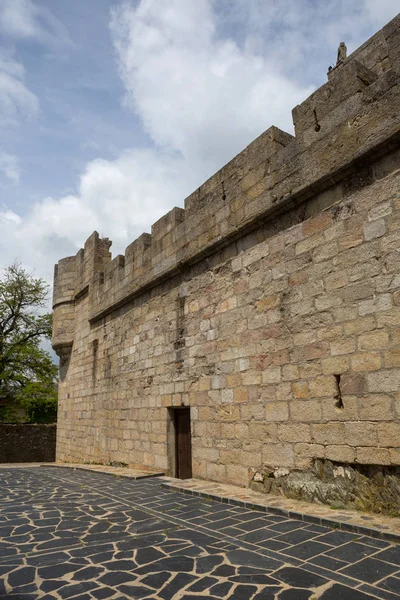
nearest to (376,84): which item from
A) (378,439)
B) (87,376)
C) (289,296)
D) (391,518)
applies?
(289,296)

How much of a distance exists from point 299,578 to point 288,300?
2.96 m

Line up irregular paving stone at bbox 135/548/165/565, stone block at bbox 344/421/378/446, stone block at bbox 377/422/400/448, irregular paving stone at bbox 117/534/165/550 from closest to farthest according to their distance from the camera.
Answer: irregular paving stone at bbox 135/548/165/565
irregular paving stone at bbox 117/534/165/550
stone block at bbox 377/422/400/448
stone block at bbox 344/421/378/446

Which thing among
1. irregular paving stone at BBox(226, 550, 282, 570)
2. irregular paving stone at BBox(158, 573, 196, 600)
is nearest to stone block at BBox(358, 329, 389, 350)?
irregular paving stone at BBox(226, 550, 282, 570)

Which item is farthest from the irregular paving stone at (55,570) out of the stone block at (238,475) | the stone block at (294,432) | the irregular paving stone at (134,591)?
the stone block at (238,475)

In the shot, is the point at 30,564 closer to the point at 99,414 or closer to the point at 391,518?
the point at 391,518

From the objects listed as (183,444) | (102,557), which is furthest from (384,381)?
(183,444)

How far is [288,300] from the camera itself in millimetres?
5078

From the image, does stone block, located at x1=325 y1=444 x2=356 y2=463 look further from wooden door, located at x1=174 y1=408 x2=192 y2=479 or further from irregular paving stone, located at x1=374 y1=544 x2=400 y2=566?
wooden door, located at x1=174 y1=408 x2=192 y2=479

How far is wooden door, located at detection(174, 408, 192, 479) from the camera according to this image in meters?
6.91

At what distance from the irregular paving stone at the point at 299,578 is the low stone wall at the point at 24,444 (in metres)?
16.9

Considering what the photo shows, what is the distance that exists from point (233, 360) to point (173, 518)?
2.12 meters

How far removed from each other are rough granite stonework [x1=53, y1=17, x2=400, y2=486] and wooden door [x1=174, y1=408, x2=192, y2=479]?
0.16 metres

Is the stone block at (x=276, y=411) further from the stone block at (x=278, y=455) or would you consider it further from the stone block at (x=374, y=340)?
the stone block at (x=374, y=340)

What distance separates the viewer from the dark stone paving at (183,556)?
260cm
